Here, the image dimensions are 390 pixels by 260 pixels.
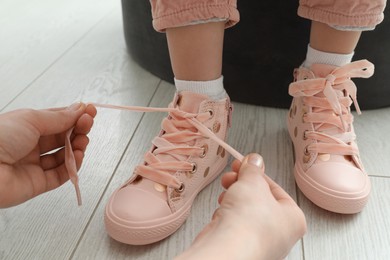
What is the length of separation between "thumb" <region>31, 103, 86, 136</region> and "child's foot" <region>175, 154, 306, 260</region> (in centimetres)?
22

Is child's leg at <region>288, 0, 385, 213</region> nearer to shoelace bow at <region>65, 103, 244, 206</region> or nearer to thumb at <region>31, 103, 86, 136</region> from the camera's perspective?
shoelace bow at <region>65, 103, 244, 206</region>

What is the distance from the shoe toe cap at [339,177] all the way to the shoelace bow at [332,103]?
1.1 inches

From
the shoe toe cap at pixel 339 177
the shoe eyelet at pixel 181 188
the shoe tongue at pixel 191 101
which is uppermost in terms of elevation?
the shoe tongue at pixel 191 101

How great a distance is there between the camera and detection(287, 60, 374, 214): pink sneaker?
1.84ft

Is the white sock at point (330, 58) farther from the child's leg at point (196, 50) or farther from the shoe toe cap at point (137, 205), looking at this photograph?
the shoe toe cap at point (137, 205)

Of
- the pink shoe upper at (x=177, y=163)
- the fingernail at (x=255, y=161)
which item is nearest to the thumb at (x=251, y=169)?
the fingernail at (x=255, y=161)

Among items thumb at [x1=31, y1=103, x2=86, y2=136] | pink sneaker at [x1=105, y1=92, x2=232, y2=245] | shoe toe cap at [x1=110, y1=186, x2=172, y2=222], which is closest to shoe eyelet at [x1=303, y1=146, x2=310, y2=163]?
pink sneaker at [x1=105, y1=92, x2=232, y2=245]

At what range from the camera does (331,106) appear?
2.05ft

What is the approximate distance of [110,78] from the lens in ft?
3.34

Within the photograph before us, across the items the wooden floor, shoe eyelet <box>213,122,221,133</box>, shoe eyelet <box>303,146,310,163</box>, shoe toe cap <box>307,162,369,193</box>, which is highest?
shoe eyelet <box>213,122,221,133</box>

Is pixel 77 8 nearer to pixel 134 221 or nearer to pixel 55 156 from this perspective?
pixel 55 156

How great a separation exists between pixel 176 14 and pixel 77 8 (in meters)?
1.18

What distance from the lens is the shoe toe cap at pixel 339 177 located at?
22.0 inches

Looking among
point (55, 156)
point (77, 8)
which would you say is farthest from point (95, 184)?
point (77, 8)
